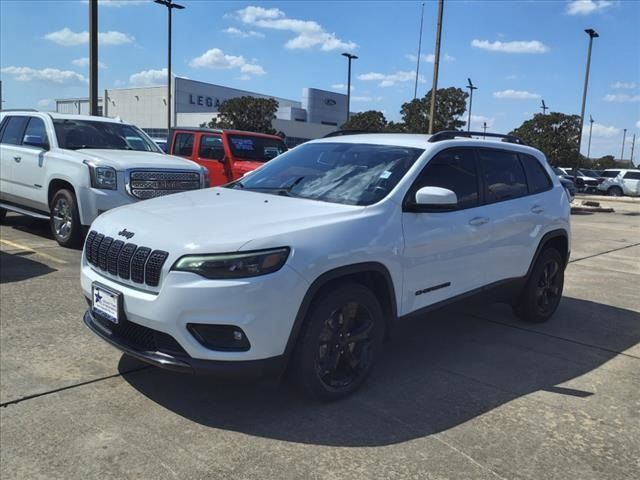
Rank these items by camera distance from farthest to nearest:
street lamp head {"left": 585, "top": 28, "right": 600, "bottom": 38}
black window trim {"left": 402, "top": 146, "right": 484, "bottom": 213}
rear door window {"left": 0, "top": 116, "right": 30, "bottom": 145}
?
street lamp head {"left": 585, "top": 28, "right": 600, "bottom": 38} < rear door window {"left": 0, "top": 116, "right": 30, "bottom": 145} < black window trim {"left": 402, "top": 146, "right": 484, "bottom": 213}

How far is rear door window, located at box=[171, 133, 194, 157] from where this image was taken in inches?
490

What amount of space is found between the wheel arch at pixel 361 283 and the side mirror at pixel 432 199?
0.53 metres

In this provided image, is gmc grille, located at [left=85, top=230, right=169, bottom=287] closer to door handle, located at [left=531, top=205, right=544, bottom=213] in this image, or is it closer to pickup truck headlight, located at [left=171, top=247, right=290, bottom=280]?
pickup truck headlight, located at [left=171, top=247, right=290, bottom=280]

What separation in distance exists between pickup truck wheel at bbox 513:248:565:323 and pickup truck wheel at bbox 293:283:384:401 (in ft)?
7.67

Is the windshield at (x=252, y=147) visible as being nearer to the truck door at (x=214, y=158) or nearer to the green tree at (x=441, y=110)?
the truck door at (x=214, y=158)

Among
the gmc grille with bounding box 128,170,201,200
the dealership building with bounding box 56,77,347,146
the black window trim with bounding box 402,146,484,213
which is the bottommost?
the gmc grille with bounding box 128,170,201,200

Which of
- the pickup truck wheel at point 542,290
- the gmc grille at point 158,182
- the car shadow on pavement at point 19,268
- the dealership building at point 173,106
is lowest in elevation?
the car shadow on pavement at point 19,268

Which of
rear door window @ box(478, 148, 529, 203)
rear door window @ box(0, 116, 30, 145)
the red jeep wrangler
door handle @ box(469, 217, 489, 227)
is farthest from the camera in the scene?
the red jeep wrangler

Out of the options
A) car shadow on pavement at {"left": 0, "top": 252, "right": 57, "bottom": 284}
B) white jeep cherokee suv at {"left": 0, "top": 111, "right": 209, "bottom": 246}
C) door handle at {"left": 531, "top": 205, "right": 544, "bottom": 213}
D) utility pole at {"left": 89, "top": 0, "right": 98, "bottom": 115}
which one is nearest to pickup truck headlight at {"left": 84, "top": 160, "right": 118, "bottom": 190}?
white jeep cherokee suv at {"left": 0, "top": 111, "right": 209, "bottom": 246}

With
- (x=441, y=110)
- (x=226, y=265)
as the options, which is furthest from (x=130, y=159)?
(x=441, y=110)

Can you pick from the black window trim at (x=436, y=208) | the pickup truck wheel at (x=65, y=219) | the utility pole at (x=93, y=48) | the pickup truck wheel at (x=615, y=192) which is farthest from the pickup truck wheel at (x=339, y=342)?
the pickup truck wheel at (x=615, y=192)

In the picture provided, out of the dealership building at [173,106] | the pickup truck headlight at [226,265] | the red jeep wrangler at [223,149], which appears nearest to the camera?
the pickup truck headlight at [226,265]

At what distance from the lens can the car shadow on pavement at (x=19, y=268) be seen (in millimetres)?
6160

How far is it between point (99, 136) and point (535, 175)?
637cm
